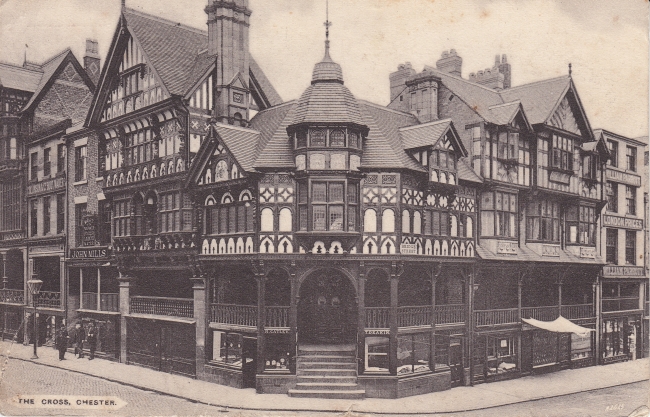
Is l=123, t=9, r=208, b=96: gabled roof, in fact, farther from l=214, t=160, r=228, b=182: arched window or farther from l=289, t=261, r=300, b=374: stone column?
l=289, t=261, r=300, b=374: stone column

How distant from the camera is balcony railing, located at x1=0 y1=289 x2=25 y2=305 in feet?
107

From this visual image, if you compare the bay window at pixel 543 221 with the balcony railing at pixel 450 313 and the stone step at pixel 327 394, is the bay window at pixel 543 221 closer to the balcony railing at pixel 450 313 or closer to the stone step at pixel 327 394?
the balcony railing at pixel 450 313

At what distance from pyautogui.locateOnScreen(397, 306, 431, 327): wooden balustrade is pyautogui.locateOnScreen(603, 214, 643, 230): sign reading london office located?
40.5ft

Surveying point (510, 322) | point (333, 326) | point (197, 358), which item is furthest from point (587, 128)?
point (197, 358)

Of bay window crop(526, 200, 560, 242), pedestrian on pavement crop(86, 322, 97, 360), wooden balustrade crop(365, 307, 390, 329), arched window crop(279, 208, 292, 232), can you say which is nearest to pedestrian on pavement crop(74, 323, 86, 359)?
pedestrian on pavement crop(86, 322, 97, 360)

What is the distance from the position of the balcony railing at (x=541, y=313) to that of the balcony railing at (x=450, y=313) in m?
3.53

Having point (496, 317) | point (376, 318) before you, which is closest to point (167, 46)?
point (376, 318)

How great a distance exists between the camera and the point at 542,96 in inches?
1115

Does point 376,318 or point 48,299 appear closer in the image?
point 376,318

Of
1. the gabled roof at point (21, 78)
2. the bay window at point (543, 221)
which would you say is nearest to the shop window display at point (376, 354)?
the bay window at point (543, 221)

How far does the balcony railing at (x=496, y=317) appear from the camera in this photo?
2547cm

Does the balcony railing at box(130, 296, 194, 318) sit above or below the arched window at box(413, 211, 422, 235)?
below

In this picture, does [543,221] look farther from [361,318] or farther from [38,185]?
[38,185]

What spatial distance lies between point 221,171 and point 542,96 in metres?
13.7
